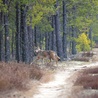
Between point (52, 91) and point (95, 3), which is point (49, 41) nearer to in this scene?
point (95, 3)

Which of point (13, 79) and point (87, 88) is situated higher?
point (13, 79)

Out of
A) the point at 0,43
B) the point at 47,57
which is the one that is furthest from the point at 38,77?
the point at 0,43

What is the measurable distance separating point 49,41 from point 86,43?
15.7 feet

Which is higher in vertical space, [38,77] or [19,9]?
[19,9]

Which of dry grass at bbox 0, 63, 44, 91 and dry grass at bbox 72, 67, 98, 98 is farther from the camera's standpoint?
dry grass at bbox 0, 63, 44, 91

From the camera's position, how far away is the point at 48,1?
85.4 feet

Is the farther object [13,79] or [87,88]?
[13,79]

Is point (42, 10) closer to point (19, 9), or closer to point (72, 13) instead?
point (19, 9)

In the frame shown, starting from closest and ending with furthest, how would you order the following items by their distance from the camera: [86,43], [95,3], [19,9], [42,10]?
[19,9] < [42,10] < [95,3] < [86,43]

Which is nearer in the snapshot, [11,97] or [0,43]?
[11,97]

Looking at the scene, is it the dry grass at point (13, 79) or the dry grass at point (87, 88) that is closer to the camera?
the dry grass at point (87, 88)

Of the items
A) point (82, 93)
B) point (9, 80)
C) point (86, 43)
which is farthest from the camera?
point (86, 43)

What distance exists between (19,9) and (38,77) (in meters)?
8.45

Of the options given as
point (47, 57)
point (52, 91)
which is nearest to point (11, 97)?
point (52, 91)
